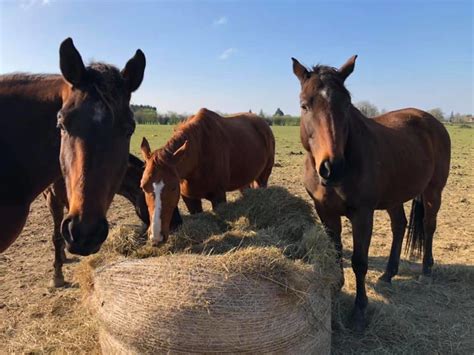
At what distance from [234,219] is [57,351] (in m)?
1.94

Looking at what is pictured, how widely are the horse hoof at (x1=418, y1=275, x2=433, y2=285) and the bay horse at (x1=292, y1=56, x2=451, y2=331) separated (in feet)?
0.22

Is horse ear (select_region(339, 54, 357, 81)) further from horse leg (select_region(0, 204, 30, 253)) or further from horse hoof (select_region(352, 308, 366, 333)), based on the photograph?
horse leg (select_region(0, 204, 30, 253))

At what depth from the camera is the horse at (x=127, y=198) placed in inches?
150

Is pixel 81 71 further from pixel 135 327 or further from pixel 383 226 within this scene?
pixel 383 226

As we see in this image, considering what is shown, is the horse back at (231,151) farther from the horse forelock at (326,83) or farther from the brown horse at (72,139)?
the brown horse at (72,139)

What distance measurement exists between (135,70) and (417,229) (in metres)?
4.65

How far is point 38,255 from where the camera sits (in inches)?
206

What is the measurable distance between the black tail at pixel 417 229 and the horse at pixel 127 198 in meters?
3.57

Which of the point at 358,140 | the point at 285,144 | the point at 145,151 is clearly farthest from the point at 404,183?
the point at 285,144

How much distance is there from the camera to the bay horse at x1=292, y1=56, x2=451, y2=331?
125 inches

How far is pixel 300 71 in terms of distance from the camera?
11.6ft

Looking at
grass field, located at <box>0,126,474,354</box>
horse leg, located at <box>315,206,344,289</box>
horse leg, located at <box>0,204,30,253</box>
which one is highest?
horse leg, located at <box>0,204,30,253</box>

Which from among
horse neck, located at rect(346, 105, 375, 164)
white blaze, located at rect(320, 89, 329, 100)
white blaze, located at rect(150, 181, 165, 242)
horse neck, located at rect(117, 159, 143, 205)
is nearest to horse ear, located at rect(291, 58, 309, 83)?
white blaze, located at rect(320, 89, 329, 100)

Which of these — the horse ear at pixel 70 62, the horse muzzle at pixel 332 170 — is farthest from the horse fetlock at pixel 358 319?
the horse ear at pixel 70 62
